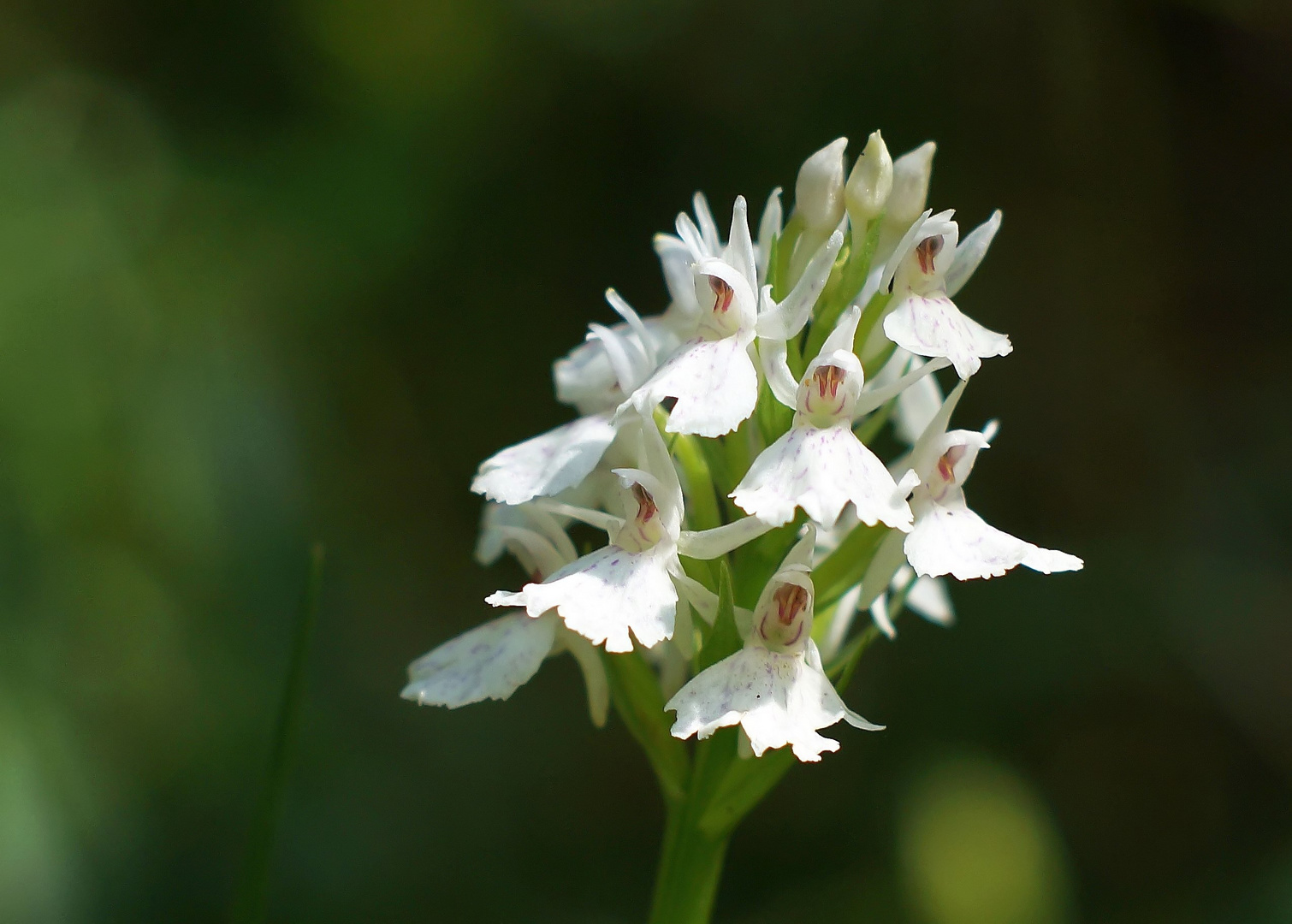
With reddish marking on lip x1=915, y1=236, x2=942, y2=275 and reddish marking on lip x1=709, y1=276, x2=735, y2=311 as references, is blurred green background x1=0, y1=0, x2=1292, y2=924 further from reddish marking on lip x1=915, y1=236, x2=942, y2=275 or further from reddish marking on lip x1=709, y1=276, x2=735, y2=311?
reddish marking on lip x1=915, y1=236, x2=942, y2=275

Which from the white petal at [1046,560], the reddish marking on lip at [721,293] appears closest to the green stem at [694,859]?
the white petal at [1046,560]

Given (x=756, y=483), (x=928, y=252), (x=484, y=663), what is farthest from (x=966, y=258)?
(x=484, y=663)

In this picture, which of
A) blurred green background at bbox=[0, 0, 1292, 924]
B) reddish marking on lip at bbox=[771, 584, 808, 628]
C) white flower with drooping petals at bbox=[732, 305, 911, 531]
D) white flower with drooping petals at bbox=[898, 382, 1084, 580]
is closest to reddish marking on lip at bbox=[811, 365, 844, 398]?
white flower with drooping petals at bbox=[732, 305, 911, 531]

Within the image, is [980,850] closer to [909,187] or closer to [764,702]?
[764,702]

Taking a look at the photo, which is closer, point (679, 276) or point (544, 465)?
point (544, 465)

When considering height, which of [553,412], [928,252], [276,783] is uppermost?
[553,412]

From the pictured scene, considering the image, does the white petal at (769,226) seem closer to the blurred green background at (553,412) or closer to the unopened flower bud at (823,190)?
the unopened flower bud at (823,190)
